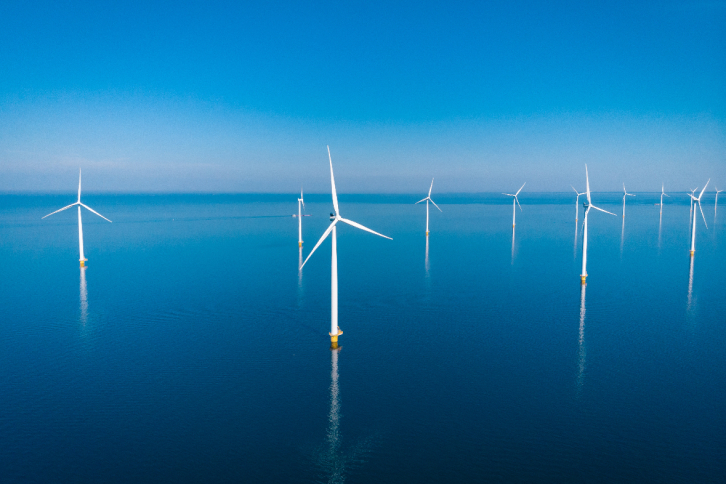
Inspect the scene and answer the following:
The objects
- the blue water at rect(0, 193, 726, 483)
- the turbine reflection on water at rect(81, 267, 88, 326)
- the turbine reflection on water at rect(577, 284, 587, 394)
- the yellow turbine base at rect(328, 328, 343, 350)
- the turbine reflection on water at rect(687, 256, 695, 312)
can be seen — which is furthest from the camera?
the turbine reflection on water at rect(687, 256, 695, 312)

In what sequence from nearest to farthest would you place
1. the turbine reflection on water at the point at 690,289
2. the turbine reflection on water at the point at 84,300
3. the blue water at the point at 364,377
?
the blue water at the point at 364,377 → the turbine reflection on water at the point at 84,300 → the turbine reflection on water at the point at 690,289

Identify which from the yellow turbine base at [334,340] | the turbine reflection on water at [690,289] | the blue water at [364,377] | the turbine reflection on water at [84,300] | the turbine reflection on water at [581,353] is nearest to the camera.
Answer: the blue water at [364,377]

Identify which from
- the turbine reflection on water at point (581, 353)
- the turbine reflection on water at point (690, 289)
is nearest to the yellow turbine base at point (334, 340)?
the turbine reflection on water at point (581, 353)

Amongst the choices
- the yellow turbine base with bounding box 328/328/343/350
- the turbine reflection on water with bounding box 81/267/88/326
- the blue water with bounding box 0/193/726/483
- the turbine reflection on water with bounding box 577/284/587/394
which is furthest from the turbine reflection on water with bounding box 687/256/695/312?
the turbine reflection on water with bounding box 81/267/88/326

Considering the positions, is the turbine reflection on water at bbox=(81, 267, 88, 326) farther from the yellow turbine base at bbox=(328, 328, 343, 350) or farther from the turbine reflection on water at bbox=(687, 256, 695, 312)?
the turbine reflection on water at bbox=(687, 256, 695, 312)

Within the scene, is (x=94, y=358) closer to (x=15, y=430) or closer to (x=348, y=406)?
(x=15, y=430)

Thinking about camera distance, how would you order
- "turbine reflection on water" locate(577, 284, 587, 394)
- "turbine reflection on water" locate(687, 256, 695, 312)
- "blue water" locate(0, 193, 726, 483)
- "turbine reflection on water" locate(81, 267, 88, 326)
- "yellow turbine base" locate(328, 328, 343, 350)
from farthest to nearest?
"turbine reflection on water" locate(687, 256, 695, 312)
"turbine reflection on water" locate(81, 267, 88, 326)
"yellow turbine base" locate(328, 328, 343, 350)
"turbine reflection on water" locate(577, 284, 587, 394)
"blue water" locate(0, 193, 726, 483)

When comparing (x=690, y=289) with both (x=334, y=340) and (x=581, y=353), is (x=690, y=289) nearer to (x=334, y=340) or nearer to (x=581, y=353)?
(x=581, y=353)

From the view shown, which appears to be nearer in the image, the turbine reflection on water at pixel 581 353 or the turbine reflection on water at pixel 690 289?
the turbine reflection on water at pixel 581 353

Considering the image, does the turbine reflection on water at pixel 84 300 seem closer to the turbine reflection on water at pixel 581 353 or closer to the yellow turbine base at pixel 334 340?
the yellow turbine base at pixel 334 340

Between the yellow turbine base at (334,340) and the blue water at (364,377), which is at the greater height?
the yellow turbine base at (334,340)
